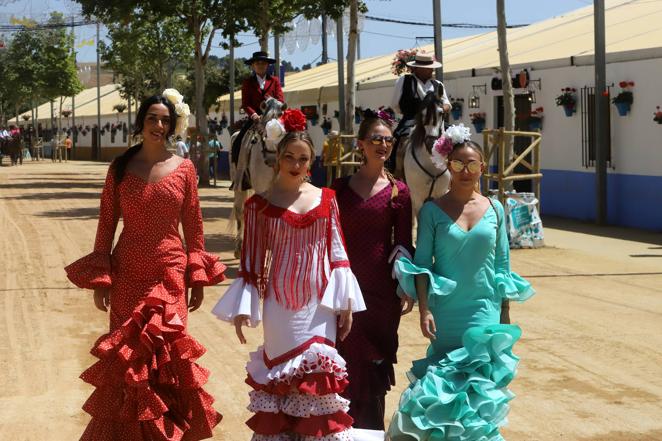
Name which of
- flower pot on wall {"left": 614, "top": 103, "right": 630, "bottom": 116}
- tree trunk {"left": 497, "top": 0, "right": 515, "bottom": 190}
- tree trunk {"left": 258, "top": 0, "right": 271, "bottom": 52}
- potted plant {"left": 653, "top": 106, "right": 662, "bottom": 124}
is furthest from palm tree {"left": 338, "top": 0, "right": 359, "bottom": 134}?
tree trunk {"left": 258, "top": 0, "right": 271, "bottom": 52}

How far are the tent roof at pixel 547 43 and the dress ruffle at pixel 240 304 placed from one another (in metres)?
16.1

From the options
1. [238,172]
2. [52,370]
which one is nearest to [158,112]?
[52,370]

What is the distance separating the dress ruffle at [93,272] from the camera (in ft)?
19.6

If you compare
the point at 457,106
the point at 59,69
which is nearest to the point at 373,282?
the point at 457,106

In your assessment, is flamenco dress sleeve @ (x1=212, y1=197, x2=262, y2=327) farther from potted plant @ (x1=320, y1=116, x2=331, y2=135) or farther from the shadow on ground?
potted plant @ (x1=320, y1=116, x2=331, y2=135)

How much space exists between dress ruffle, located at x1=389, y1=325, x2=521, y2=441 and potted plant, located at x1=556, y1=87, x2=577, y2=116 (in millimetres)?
17312

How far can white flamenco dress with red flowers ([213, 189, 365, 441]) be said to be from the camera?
5.37 meters

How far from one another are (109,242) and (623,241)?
1333cm

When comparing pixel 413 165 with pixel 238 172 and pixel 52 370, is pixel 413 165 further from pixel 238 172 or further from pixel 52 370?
pixel 52 370

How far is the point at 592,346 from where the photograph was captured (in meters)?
9.53

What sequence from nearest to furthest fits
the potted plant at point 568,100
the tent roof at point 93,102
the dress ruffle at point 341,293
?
the dress ruffle at point 341,293
the potted plant at point 568,100
the tent roof at point 93,102

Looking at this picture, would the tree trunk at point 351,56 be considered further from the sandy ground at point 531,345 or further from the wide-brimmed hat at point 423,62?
the wide-brimmed hat at point 423,62

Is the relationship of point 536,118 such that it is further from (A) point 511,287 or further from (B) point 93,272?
(B) point 93,272

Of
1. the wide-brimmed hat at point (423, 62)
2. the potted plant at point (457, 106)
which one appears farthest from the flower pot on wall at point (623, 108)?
the wide-brimmed hat at point (423, 62)
